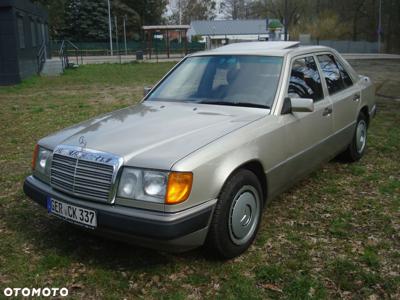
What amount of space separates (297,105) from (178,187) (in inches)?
63.6

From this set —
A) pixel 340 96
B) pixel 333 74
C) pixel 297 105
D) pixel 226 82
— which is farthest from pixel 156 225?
pixel 333 74

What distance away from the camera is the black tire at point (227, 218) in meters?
3.33

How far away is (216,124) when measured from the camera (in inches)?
148

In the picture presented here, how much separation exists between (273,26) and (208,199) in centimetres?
5405

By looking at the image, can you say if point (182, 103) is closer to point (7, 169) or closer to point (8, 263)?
point (8, 263)

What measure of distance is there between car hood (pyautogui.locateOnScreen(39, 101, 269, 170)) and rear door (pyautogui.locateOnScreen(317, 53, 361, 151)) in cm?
148

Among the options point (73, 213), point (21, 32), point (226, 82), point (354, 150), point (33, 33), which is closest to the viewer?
point (73, 213)

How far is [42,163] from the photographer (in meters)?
3.80

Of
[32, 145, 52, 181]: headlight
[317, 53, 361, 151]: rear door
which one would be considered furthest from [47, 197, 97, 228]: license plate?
[317, 53, 361, 151]: rear door

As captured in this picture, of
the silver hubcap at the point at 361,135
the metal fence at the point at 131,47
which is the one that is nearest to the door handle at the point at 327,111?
the silver hubcap at the point at 361,135

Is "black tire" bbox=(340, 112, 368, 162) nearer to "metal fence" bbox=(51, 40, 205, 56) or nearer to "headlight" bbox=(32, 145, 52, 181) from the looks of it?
"headlight" bbox=(32, 145, 52, 181)

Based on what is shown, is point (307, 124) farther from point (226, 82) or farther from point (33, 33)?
point (33, 33)

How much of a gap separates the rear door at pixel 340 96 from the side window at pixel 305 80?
232mm

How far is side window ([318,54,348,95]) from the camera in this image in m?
5.20
